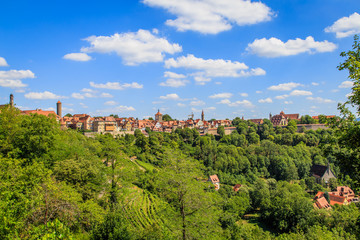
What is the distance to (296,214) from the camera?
31188mm

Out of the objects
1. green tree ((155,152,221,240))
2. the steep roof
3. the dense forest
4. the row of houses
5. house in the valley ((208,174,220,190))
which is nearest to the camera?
the dense forest

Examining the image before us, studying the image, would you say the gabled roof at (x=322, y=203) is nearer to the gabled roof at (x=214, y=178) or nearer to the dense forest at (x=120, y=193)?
the dense forest at (x=120, y=193)

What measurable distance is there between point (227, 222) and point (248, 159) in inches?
1324

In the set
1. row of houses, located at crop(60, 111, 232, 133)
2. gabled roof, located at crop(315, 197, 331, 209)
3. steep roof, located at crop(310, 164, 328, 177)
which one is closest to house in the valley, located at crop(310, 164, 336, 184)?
steep roof, located at crop(310, 164, 328, 177)

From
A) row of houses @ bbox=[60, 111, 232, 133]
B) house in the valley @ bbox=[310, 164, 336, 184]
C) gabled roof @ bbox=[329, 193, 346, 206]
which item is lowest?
gabled roof @ bbox=[329, 193, 346, 206]

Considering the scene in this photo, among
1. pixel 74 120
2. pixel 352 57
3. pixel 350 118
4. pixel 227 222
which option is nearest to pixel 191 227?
pixel 350 118

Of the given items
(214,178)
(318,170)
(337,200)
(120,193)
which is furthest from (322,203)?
(120,193)

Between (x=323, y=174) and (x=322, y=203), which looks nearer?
(x=322, y=203)

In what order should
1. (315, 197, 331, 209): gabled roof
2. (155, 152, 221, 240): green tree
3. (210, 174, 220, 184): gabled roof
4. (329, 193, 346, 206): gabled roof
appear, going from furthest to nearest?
(210, 174, 220, 184): gabled roof
(329, 193, 346, 206): gabled roof
(315, 197, 331, 209): gabled roof
(155, 152, 221, 240): green tree

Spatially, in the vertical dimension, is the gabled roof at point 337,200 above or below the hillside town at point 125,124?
below

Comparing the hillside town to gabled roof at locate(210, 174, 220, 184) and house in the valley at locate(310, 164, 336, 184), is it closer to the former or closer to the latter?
house in the valley at locate(310, 164, 336, 184)

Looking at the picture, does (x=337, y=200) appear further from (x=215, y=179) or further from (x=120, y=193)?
(x=120, y=193)

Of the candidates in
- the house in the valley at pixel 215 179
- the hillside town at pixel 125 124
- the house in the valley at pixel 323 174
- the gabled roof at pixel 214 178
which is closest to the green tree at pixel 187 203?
the hillside town at pixel 125 124

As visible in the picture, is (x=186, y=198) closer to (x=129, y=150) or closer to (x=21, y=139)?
(x=21, y=139)
